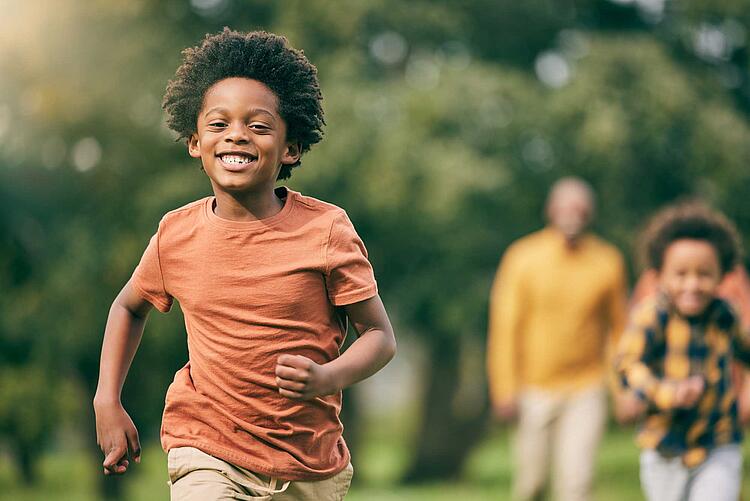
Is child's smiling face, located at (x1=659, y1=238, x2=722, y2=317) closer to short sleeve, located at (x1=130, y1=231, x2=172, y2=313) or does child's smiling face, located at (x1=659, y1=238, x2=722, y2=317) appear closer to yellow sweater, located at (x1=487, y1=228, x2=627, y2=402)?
short sleeve, located at (x1=130, y1=231, x2=172, y2=313)

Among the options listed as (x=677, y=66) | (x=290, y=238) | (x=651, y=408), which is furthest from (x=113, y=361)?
(x=677, y=66)

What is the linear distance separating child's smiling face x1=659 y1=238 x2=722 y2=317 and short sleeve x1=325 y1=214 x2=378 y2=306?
2132 mm

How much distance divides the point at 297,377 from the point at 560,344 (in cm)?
509

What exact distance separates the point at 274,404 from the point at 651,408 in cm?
228

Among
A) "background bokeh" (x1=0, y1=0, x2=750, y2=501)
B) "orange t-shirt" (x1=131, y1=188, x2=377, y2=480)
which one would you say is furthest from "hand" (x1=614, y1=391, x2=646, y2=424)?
"background bokeh" (x1=0, y1=0, x2=750, y2=501)

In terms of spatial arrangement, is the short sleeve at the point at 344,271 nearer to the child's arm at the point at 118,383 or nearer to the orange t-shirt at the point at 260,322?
the orange t-shirt at the point at 260,322

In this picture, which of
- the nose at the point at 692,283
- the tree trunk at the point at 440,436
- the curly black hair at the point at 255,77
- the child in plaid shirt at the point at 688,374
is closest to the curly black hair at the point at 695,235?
the child in plaid shirt at the point at 688,374

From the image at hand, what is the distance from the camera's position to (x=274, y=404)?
370cm

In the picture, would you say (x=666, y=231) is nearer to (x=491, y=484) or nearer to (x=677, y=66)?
(x=677, y=66)

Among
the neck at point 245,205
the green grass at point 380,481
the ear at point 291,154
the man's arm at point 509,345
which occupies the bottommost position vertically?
the green grass at point 380,481

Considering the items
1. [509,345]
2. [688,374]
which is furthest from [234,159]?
[509,345]

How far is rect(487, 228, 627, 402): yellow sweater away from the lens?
323 inches

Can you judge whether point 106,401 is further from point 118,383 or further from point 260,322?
point 260,322

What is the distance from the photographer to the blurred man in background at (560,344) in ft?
26.6
